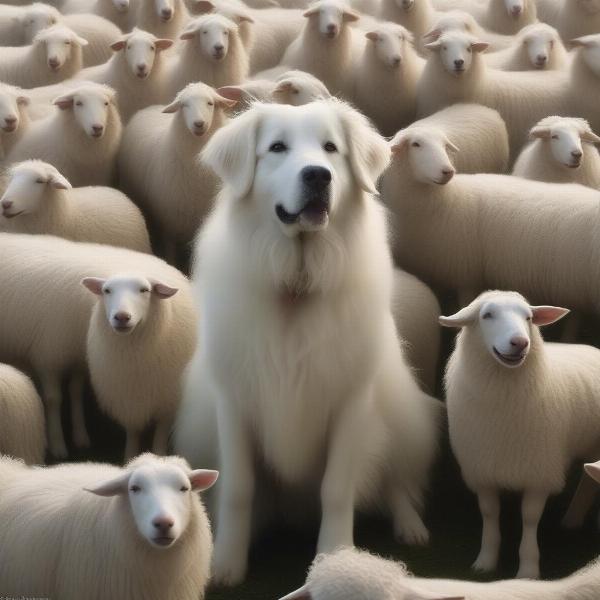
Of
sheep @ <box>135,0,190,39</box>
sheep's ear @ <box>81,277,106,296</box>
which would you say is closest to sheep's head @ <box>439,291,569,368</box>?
sheep's ear @ <box>81,277,106,296</box>

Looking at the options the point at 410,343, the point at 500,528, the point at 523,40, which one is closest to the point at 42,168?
the point at 410,343

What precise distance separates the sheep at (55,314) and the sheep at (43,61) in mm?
3091

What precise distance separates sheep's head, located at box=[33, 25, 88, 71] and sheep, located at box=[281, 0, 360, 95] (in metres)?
1.60

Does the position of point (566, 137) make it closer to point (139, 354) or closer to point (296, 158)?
point (139, 354)

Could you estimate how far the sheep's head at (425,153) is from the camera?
8523 millimetres

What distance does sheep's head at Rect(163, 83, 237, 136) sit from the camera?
8.95 m

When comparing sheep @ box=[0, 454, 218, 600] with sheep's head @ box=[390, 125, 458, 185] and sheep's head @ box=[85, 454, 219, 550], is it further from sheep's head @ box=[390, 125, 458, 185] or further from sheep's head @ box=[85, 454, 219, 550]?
sheep's head @ box=[390, 125, 458, 185]

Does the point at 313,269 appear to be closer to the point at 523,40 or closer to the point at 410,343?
the point at 410,343

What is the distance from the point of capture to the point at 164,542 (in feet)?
17.7

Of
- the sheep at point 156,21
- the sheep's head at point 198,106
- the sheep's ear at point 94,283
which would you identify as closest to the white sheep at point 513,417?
the sheep's ear at point 94,283

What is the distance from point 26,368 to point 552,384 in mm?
Result: 2954

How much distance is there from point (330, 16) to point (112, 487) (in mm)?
5732

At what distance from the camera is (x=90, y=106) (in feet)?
30.3

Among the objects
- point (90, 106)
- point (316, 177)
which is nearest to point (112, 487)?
point (316, 177)
